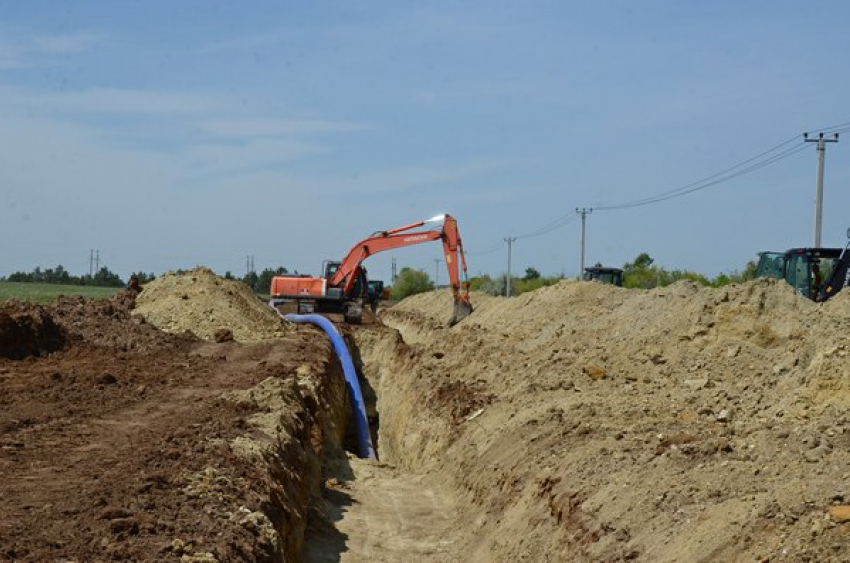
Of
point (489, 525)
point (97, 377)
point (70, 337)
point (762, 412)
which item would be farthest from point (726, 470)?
point (70, 337)

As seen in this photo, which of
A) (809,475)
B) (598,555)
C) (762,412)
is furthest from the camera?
(762,412)

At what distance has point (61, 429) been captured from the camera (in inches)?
477

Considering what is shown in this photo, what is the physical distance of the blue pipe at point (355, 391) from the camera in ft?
74.2

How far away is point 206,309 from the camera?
2833cm

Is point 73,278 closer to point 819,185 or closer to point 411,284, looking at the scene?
point 411,284

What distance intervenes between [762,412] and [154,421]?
7471 mm

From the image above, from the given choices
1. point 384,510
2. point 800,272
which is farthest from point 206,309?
point 800,272

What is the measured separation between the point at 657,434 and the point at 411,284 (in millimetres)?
85078

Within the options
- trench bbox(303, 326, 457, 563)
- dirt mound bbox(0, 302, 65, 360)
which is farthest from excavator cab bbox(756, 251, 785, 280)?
dirt mound bbox(0, 302, 65, 360)

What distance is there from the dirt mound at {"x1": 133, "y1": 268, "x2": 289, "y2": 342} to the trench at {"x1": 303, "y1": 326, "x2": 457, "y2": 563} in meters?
5.83

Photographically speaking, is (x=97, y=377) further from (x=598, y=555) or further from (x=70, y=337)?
(x=598, y=555)

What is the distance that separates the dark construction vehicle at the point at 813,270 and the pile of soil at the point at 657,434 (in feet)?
19.5

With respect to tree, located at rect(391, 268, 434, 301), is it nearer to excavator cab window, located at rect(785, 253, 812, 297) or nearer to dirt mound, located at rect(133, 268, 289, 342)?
dirt mound, located at rect(133, 268, 289, 342)

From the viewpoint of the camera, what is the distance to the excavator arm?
1321 inches
